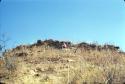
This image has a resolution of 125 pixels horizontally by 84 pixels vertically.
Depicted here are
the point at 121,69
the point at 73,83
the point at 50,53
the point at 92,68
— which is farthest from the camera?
the point at 50,53

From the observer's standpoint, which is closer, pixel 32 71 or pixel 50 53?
pixel 32 71

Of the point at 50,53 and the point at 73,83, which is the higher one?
the point at 50,53

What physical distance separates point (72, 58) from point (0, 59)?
299 centimetres

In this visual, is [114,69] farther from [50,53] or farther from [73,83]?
[50,53]

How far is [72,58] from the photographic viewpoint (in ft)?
42.1

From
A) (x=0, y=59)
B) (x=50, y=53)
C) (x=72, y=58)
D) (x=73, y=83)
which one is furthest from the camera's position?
(x=50, y=53)

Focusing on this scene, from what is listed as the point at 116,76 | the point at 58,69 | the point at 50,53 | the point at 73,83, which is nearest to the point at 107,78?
the point at 116,76

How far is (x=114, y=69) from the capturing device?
948cm

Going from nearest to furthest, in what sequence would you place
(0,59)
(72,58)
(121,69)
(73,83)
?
Result: (73,83), (121,69), (0,59), (72,58)

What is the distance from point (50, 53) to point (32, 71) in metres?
3.43

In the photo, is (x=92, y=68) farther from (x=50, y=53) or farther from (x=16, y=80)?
(x=50, y=53)

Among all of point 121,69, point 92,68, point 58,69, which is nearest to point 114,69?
point 121,69

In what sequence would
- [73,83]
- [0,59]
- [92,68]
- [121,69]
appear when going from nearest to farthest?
[73,83], [121,69], [92,68], [0,59]

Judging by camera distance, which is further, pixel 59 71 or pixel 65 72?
pixel 59 71
